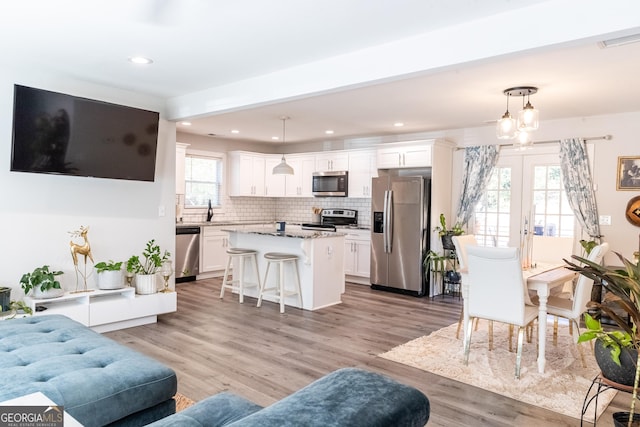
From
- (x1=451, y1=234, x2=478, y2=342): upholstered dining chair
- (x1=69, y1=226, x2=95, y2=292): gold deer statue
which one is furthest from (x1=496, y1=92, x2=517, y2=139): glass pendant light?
(x1=69, y1=226, x2=95, y2=292): gold deer statue

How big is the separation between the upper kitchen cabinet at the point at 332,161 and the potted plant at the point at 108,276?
426cm

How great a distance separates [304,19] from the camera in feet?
8.91

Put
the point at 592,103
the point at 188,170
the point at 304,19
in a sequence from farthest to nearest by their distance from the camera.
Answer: the point at 188,170, the point at 592,103, the point at 304,19

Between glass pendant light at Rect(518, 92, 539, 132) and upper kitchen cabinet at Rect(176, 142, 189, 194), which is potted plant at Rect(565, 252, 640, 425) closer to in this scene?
glass pendant light at Rect(518, 92, 539, 132)

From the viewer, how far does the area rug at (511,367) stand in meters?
3.02

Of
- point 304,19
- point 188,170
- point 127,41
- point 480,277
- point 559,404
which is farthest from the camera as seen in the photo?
point 188,170

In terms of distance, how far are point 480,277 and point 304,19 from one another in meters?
2.38

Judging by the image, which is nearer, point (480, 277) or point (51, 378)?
point (51, 378)

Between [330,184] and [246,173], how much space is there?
5.44 ft

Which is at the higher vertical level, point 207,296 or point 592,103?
point 592,103

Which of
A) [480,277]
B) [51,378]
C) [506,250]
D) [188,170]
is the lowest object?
[51,378]

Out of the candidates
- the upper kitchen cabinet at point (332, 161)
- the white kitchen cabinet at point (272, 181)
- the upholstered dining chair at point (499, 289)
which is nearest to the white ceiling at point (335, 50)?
the upholstered dining chair at point (499, 289)

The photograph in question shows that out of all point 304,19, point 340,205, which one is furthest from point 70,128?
point 340,205

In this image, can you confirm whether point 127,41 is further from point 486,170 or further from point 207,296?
point 486,170
